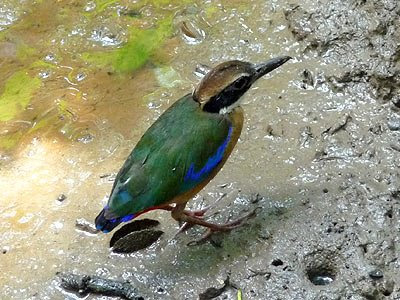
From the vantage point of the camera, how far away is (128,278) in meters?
4.25

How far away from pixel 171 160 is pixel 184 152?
95mm

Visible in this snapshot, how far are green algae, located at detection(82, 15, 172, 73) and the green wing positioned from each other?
163cm

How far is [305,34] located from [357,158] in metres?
1.35

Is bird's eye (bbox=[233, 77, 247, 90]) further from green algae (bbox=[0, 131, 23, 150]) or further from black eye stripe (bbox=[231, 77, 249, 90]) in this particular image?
green algae (bbox=[0, 131, 23, 150])

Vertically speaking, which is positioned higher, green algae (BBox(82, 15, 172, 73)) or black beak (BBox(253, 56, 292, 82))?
black beak (BBox(253, 56, 292, 82))

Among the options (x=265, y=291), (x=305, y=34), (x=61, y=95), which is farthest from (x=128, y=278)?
(x=305, y=34)

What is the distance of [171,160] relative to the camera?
4133 mm

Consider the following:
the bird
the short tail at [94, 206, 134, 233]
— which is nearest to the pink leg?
the bird

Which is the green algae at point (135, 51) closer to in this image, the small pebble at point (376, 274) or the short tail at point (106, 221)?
the short tail at point (106, 221)

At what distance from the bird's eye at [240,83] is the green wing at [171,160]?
21 cm

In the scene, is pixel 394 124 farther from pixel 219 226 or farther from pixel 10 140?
pixel 10 140

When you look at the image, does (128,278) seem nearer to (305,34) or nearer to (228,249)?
(228,249)

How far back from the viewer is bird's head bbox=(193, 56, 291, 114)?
425 cm

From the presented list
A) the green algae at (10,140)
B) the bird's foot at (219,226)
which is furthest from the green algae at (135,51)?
the bird's foot at (219,226)
